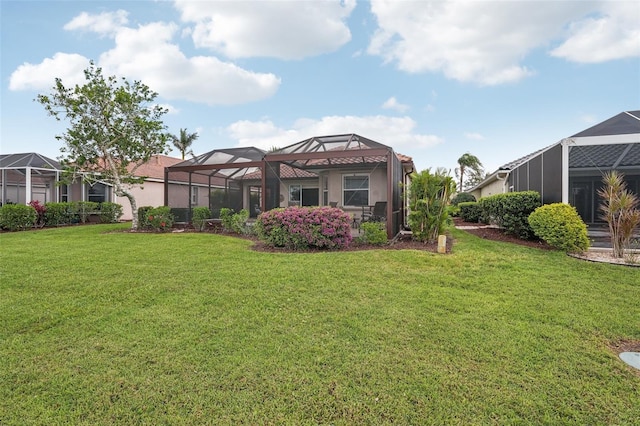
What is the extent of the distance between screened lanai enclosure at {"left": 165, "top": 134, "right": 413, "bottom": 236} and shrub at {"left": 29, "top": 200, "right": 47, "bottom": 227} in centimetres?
501

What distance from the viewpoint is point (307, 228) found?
26.0 feet

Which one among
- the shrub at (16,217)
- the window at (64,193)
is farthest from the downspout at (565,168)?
the window at (64,193)

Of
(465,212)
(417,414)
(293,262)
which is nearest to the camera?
(417,414)

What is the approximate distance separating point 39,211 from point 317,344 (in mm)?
16059

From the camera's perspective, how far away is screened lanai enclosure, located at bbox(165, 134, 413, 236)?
32.6ft

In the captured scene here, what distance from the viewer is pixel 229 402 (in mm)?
2287

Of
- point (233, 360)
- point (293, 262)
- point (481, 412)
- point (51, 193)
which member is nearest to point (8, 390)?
point (233, 360)

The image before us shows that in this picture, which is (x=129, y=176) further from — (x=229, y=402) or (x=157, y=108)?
(x=229, y=402)

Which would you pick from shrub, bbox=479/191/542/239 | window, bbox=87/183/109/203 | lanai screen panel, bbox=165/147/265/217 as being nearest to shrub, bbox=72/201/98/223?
window, bbox=87/183/109/203

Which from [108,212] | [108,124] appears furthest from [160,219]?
[108,212]

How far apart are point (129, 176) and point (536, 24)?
1574 centimetres

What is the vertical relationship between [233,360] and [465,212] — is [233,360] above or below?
below

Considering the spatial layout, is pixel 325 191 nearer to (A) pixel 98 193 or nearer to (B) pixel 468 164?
(A) pixel 98 193

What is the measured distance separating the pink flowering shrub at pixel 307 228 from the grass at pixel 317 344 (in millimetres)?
2048
